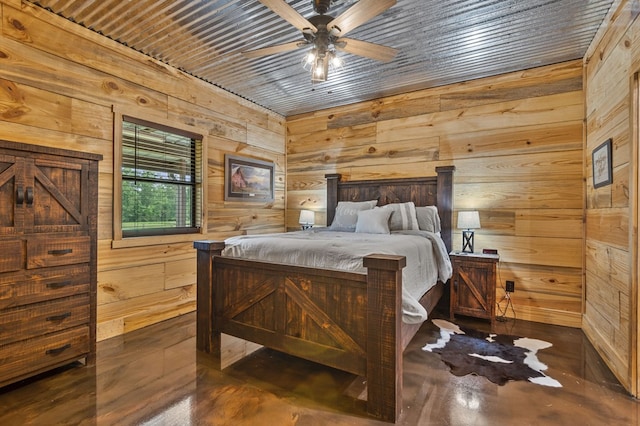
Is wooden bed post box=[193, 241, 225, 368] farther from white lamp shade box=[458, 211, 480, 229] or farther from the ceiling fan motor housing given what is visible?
white lamp shade box=[458, 211, 480, 229]

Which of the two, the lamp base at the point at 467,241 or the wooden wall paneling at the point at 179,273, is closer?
the wooden wall paneling at the point at 179,273

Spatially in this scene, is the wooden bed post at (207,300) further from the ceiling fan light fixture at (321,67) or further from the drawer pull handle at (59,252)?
the ceiling fan light fixture at (321,67)

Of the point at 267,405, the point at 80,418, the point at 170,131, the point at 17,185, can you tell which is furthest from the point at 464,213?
the point at 17,185

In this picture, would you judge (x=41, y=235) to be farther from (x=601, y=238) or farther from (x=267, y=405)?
(x=601, y=238)

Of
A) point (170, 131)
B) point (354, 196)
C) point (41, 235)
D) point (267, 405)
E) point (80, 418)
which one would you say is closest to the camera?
point (80, 418)

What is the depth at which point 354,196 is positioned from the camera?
4.46 meters

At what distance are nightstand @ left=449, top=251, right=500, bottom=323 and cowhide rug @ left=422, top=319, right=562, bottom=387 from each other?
0.93ft

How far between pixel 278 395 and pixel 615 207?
2.75 m

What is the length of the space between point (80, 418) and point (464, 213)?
11.6 feet

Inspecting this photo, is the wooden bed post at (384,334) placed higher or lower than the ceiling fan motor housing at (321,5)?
lower

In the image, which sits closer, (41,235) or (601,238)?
(41,235)

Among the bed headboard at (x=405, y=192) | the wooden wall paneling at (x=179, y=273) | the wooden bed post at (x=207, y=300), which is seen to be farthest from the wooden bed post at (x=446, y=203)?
the wooden wall paneling at (x=179, y=273)

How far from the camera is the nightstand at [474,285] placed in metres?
3.20

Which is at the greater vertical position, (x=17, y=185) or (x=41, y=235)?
(x=17, y=185)
